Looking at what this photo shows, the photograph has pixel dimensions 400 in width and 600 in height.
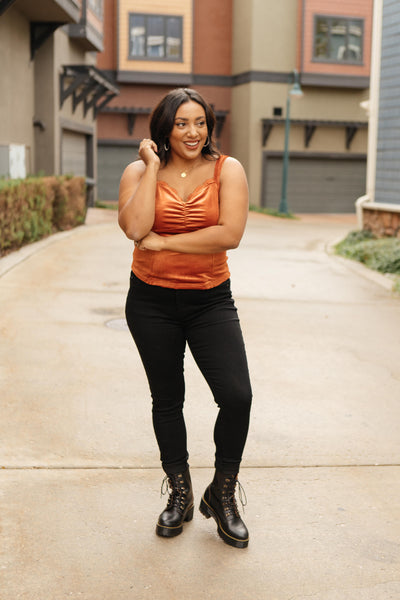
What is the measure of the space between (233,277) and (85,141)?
1540 cm

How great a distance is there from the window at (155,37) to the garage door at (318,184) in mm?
5956

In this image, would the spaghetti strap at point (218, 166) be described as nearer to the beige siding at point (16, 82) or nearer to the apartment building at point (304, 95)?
the beige siding at point (16, 82)

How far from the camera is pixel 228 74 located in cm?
3216

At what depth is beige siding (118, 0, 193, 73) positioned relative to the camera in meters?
30.5

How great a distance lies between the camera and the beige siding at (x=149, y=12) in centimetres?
3055

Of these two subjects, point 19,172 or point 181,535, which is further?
point 19,172

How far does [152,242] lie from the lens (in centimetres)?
341

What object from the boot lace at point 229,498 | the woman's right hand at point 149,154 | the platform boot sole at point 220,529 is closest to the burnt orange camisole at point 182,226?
the woman's right hand at point 149,154

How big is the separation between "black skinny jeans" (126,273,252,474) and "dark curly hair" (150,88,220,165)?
59cm

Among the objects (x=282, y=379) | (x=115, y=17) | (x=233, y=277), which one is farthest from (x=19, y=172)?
(x=115, y=17)

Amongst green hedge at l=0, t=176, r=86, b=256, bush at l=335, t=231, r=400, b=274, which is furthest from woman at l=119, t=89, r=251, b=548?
bush at l=335, t=231, r=400, b=274

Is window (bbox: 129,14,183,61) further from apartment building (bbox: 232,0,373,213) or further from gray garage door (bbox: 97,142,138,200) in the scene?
gray garage door (bbox: 97,142,138,200)

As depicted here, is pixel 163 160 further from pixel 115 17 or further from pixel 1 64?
pixel 115 17

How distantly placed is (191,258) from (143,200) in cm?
33
